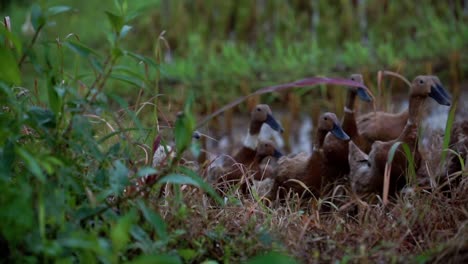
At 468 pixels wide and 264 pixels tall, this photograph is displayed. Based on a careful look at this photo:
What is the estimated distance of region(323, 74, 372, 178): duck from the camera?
3143 mm

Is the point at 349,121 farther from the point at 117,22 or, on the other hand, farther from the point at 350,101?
the point at 117,22

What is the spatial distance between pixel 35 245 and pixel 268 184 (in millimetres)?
1528

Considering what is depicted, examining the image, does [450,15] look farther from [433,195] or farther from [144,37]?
[433,195]

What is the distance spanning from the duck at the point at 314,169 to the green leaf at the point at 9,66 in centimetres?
131

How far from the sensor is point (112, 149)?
2.10 m

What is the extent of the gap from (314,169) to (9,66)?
144cm

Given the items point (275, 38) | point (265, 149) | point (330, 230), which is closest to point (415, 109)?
point (265, 149)

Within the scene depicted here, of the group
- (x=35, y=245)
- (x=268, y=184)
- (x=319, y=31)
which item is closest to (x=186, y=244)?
(x=35, y=245)

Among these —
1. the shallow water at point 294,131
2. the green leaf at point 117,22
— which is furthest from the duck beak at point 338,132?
the shallow water at point 294,131

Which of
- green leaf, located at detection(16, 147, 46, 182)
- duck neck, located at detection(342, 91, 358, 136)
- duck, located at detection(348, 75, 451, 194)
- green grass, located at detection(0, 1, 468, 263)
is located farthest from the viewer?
duck neck, located at detection(342, 91, 358, 136)

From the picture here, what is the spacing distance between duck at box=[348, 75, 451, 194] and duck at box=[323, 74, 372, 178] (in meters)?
0.04

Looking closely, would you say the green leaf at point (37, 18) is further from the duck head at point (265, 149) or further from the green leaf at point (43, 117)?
the duck head at point (265, 149)

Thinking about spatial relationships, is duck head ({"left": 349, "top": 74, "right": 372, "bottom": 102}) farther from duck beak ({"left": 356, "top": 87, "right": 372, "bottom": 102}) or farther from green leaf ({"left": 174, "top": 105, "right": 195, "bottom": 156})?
green leaf ({"left": 174, "top": 105, "right": 195, "bottom": 156})

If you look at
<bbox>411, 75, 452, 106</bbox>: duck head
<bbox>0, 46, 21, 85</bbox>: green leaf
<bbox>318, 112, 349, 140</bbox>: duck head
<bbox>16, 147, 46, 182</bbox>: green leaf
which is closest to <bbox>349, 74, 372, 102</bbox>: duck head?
<bbox>411, 75, 452, 106</bbox>: duck head
